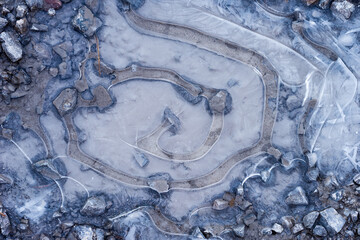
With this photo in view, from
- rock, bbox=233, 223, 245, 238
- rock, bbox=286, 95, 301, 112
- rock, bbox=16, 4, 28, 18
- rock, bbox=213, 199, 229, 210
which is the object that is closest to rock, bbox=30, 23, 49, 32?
rock, bbox=16, 4, 28, 18

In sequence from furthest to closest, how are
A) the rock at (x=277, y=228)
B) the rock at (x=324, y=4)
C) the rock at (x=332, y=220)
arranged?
1. the rock at (x=324, y=4)
2. the rock at (x=277, y=228)
3. the rock at (x=332, y=220)

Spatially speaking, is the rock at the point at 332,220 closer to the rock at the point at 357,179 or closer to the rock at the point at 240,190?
the rock at the point at 357,179

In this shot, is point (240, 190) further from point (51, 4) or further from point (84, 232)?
point (51, 4)

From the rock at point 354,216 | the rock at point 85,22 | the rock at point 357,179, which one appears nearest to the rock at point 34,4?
the rock at point 85,22

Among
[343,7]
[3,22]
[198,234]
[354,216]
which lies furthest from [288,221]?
[3,22]

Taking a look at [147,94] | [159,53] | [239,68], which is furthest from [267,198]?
[159,53]
